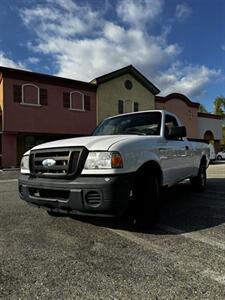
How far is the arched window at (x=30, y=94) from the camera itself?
20844 mm

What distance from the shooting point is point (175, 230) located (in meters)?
4.31

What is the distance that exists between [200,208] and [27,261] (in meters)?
3.68

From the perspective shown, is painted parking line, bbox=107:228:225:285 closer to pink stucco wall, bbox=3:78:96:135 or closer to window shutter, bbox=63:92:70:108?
pink stucco wall, bbox=3:78:96:135

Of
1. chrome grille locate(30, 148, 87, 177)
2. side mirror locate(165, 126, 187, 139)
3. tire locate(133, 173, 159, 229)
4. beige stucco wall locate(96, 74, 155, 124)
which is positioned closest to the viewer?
chrome grille locate(30, 148, 87, 177)

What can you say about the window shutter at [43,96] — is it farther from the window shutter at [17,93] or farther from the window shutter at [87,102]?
the window shutter at [87,102]

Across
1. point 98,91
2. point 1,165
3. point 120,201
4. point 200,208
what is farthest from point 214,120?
point 120,201

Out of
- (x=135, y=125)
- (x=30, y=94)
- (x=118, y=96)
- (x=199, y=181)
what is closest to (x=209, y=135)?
(x=118, y=96)

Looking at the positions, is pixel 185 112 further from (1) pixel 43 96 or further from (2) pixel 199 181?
(2) pixel 199 181

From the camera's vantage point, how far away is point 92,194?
3.72 meters

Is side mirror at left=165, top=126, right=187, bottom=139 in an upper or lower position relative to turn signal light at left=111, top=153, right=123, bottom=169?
upper

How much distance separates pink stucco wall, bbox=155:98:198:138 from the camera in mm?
32000

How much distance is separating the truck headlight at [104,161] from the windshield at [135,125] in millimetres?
1654

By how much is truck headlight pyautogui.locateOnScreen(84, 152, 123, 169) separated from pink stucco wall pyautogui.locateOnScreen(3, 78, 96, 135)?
17.6m

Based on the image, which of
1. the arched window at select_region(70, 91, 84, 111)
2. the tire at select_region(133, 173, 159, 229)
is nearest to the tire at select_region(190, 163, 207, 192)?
the tire at select_region(133, 173, 159, 229)
